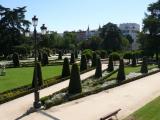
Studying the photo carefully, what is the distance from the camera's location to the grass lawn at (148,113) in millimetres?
18906

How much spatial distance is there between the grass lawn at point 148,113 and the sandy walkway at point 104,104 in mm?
597

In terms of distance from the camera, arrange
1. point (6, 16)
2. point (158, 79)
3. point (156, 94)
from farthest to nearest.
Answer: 1. point (6, 16)
2. point (158, 79)
3. point (156, 94)

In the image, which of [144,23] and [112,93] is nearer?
[112,93]

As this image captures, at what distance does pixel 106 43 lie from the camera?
95.8m

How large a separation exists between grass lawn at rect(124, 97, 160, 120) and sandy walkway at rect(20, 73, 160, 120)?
0.60m

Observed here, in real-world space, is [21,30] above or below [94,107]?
above

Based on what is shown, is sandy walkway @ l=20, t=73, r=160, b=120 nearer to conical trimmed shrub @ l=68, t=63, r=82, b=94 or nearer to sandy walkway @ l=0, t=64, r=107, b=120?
sandy walkway @ l=0, t=64, r=107, b=120

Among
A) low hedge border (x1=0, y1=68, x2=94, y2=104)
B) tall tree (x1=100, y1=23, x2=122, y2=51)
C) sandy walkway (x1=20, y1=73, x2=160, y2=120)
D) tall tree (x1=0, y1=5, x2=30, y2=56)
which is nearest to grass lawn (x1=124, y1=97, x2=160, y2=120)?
sandy walkway (x1=20, y1=73, x2=160, y2=120)

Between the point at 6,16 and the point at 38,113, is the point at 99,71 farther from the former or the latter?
the point at 6,16

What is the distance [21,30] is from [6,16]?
196 inches

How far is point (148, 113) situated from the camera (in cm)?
1973

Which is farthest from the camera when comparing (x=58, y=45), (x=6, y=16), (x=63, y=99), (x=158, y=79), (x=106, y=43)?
(x=58, y=45)

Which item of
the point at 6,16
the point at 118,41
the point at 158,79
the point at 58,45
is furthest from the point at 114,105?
the point at 58,45

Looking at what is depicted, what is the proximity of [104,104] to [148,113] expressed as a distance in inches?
150
